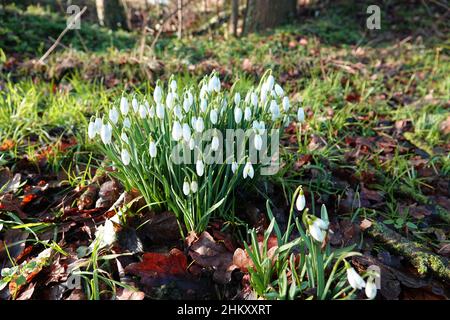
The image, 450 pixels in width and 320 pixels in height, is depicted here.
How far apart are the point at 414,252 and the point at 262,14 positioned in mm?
5556

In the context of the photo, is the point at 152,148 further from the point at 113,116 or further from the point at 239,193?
the point at 239,193

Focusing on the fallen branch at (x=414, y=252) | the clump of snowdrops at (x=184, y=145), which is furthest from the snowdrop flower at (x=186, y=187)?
the fallen branch at (x=414, y=252)

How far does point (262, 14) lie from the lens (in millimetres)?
6594

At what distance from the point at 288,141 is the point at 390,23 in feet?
18.4

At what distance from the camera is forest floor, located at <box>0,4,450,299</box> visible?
5.35ft

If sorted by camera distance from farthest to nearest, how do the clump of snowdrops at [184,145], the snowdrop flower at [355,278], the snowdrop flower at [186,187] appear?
1. the clump of snowdrops at [184,145]
2. the snowdrop flower at [186,187]
3. the snowdrop flower at [355,278]

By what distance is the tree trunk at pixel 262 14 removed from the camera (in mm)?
6555

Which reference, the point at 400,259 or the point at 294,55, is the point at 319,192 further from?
the point at 294,55

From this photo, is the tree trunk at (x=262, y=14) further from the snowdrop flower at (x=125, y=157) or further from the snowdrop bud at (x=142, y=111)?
the snowdrop flower at (x=125, y=157)

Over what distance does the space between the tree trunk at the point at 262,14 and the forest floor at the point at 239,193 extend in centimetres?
171

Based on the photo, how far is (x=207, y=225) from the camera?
188 cm
